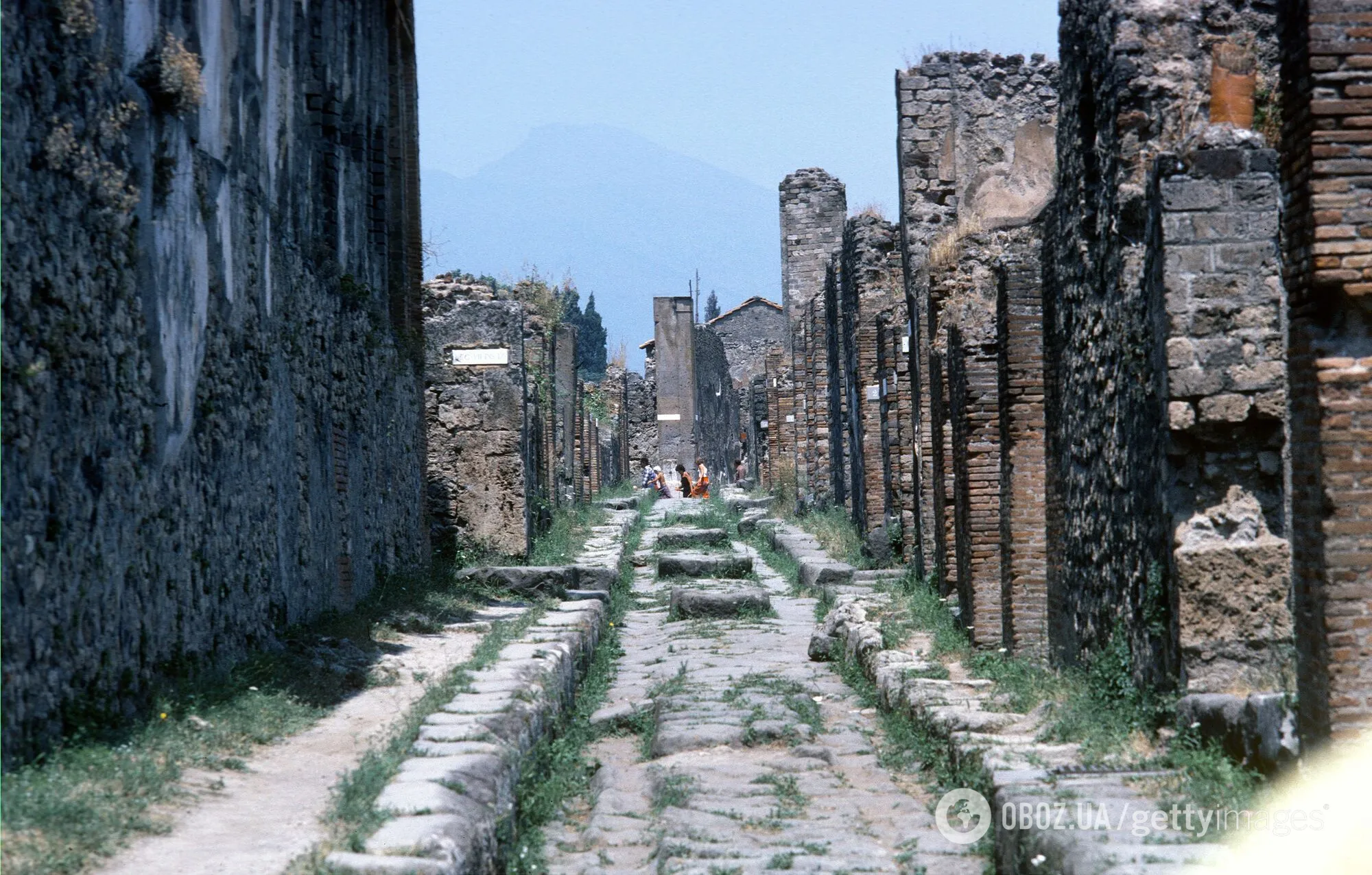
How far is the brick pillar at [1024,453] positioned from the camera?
914 centimetres

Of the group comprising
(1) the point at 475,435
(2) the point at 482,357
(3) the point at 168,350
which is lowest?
(1) the point at 475,435

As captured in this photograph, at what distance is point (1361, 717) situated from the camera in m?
4.66

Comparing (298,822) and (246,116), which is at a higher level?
(246,116)

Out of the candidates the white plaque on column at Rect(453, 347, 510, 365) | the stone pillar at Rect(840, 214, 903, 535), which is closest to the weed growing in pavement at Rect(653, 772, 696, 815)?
the white plaque on column at Rect(453, 347, 510, 365)

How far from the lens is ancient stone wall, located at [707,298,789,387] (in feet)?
203

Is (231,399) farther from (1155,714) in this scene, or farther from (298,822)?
(1155,714)

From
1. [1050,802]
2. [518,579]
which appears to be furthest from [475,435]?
[1050,802]

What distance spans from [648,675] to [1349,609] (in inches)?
259

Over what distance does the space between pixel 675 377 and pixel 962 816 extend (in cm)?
4640

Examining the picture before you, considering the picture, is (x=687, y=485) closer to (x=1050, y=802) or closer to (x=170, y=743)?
(x=170, y=743)

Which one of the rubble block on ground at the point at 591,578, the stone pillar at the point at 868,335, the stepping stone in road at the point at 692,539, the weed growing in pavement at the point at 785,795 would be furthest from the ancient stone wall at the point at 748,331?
the weed growing in pavement at the point at 785,795

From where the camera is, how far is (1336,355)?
477cm

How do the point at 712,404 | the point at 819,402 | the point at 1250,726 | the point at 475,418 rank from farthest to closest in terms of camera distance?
the point at 712,404, the point at 819,402, the point at 475,418, the point at 1250,726

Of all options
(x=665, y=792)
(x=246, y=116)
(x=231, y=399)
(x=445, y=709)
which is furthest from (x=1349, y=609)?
(x=246, y=116)
